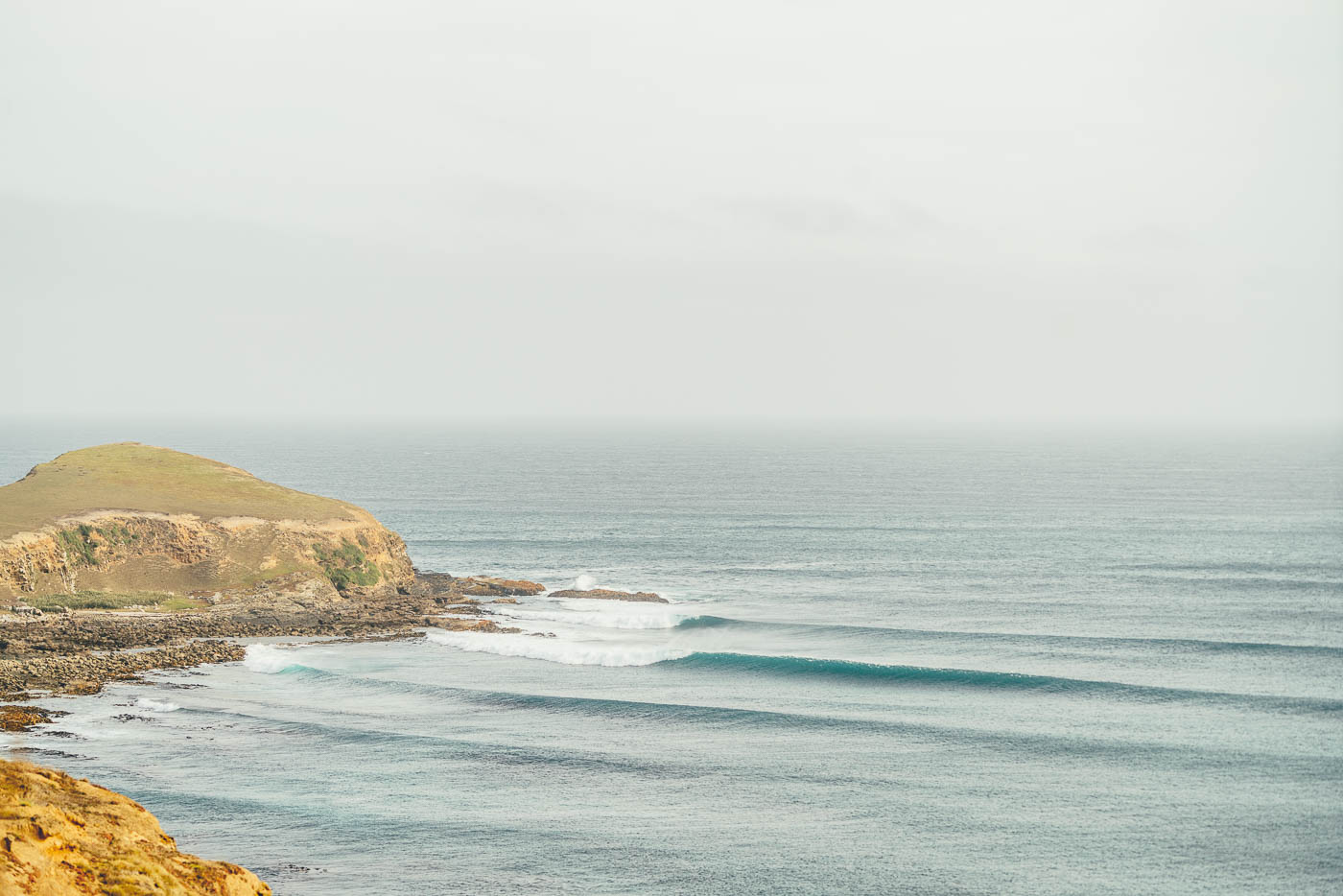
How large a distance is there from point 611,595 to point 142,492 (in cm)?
3694

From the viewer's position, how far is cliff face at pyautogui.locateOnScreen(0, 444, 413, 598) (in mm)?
72062

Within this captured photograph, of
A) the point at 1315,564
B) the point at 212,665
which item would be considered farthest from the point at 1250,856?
the point at 1315,564

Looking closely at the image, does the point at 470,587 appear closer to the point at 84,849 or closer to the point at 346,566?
the point at 346,566

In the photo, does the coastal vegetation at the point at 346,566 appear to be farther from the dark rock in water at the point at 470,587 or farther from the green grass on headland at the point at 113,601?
the green grass on headland at the point at 113,601

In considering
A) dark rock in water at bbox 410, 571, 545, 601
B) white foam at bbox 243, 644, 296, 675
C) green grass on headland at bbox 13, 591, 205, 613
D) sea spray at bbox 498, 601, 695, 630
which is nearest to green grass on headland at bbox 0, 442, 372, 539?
green grass on headland at bbox 13, 591, 205, 613

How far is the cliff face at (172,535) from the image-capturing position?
236ft

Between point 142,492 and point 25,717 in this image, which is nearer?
point 25,717

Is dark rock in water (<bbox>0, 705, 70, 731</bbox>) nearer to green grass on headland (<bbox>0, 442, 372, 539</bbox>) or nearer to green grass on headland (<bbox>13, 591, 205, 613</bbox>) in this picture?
green grass on headland (<bbox>13, 591, 205, 613</bbox>)

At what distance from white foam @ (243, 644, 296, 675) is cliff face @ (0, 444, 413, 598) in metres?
14.1

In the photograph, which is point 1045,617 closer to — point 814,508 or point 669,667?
point 669,667

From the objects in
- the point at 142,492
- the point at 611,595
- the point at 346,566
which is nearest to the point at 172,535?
the point at 142,492

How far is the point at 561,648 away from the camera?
2640 inches

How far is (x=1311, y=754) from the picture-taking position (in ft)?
157

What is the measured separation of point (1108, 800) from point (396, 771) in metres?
28.6
